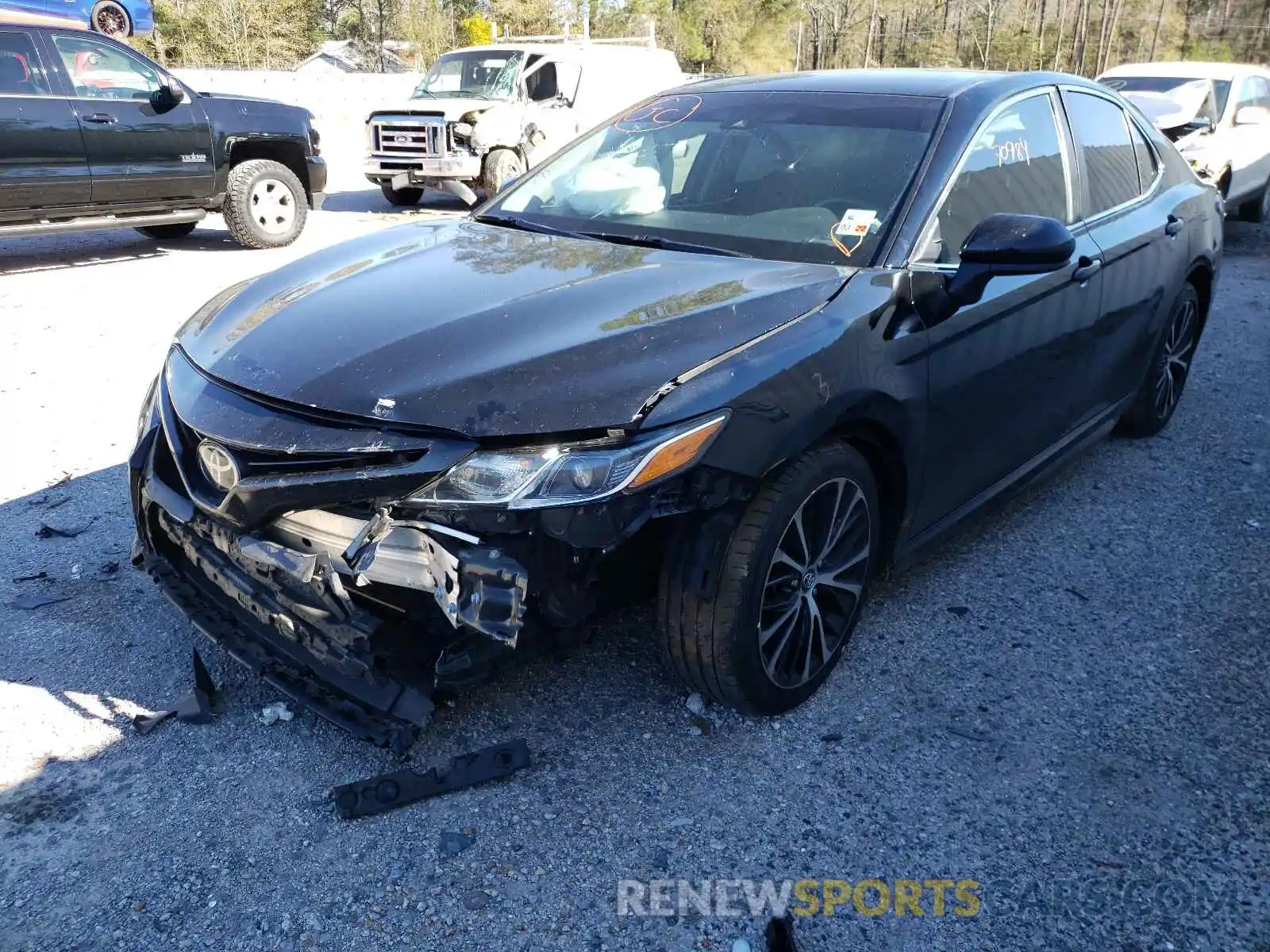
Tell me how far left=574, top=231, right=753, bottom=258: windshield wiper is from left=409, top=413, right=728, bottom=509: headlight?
1.07 meters

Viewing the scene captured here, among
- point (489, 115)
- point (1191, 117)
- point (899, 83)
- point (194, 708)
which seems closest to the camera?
point (194, 708)

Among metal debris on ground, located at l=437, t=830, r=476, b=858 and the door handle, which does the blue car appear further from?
metal debris on ground, located at l=437, t=830, r=476, b=858

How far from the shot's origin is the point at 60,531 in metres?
4.03

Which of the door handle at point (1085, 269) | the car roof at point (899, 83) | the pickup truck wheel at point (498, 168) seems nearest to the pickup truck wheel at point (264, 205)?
the pickup truck wheel at point (498, 168)

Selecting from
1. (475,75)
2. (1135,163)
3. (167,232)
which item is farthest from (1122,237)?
(475,75)

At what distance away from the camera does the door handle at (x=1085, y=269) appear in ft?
12.2

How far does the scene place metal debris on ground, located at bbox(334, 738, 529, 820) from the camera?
2543mm

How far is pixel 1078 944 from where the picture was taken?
2.22m

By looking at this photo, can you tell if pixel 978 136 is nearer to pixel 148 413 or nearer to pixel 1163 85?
pixel 148 413

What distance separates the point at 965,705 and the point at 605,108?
1236 centimetres

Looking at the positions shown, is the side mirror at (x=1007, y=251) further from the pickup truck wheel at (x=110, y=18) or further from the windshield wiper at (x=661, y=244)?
the pickup truck wheel at (x=110, y=18)

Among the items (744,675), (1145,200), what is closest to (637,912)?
(744,675)

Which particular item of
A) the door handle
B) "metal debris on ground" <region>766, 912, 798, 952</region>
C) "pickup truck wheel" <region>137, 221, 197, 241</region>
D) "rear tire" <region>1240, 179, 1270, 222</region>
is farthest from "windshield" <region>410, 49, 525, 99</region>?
"metal debris on ground" <region>766, 912, 798, 952</region>

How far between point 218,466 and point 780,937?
68.2 inches
